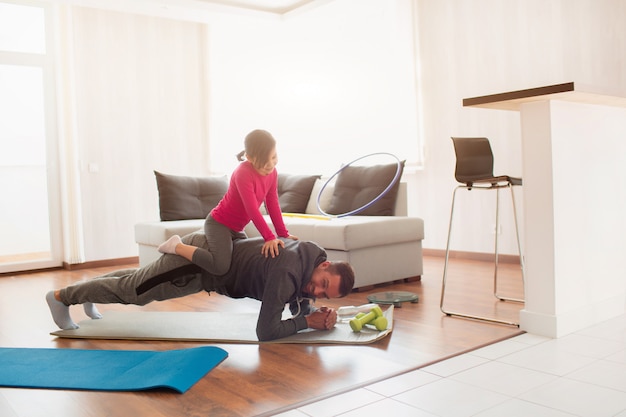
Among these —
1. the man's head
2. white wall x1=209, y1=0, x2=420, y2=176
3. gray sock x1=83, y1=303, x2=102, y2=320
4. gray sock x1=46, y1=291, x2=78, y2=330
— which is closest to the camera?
the man's head

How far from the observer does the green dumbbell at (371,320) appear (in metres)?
3.10

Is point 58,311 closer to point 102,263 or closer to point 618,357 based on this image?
point 618,357

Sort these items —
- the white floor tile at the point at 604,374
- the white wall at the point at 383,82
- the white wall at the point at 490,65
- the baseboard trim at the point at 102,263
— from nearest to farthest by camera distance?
1. the white floor tile at the point at 604,374
2. the white wall at the point at 490,65
3. the white wall at the point at 383,82
4. the baseboard trim at the point at 102,263

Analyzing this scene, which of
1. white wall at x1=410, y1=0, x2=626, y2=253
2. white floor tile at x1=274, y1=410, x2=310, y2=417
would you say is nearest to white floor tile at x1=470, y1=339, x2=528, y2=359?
white floor tile at x1=274, y1=410, x2=310, y2=417

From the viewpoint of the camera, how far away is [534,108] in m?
3.03

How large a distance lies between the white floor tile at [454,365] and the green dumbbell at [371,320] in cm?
53

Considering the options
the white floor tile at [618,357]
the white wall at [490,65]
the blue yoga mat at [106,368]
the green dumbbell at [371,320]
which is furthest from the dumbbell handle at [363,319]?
the white wall at [490,65]

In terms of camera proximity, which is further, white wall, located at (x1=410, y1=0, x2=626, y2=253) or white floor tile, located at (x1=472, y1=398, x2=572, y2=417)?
white wall, located at (x1=410, y1=0, x2=626, y2=253)

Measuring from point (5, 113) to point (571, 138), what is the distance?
5.34m

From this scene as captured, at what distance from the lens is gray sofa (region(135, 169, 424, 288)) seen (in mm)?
4262

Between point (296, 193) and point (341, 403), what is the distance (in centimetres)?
354

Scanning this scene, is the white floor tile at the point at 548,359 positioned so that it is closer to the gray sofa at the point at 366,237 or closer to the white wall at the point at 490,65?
the gray sofa at the point at 366,237

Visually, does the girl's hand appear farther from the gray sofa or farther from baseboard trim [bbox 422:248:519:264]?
baseboard trim [bbox 422:248:519:264]

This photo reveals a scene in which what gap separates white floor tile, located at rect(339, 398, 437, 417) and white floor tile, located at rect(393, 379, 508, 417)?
0.03 m
